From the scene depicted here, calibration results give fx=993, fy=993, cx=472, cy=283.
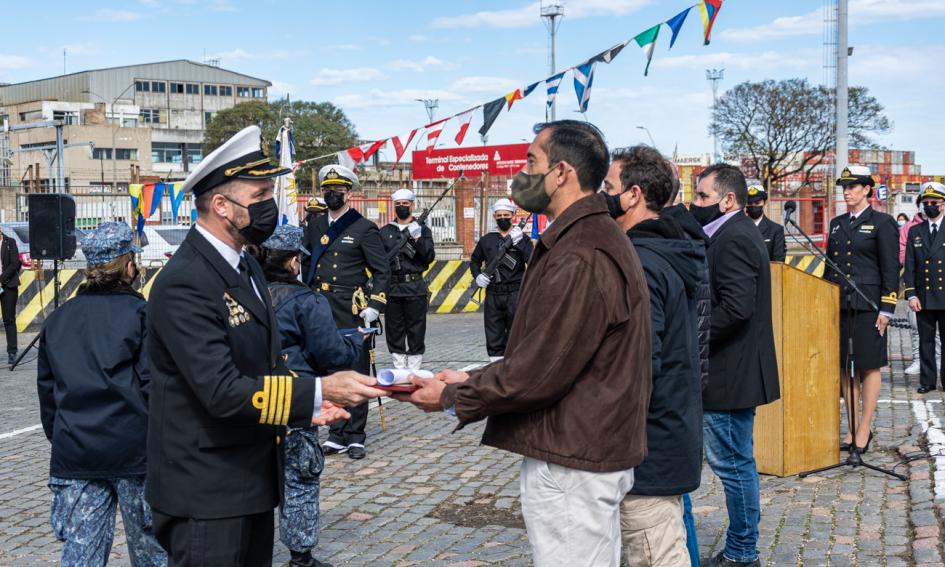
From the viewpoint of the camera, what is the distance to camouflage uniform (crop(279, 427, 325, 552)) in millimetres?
5297

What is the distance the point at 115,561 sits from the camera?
559 centimetres

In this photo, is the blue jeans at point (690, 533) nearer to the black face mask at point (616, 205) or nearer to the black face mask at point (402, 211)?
the black face mask at point (616, 205)

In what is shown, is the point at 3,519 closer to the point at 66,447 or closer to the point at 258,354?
the point at 66,447

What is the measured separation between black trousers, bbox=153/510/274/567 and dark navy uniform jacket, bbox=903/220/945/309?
29.2ft

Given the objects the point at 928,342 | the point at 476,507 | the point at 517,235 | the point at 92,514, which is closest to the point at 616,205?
the point at 92,514

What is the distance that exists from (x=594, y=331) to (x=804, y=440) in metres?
4.49

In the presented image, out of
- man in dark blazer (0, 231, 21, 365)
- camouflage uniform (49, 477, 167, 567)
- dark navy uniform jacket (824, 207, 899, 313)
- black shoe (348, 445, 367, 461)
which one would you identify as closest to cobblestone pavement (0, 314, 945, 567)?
black shoe (348, 445, 367, 461)

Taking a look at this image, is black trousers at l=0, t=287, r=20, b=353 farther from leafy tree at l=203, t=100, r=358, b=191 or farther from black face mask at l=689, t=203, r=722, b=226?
leafy tree at l=203, t=100, r=358, b=191

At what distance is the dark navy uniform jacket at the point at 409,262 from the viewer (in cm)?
999

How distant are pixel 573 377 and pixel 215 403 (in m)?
1.10

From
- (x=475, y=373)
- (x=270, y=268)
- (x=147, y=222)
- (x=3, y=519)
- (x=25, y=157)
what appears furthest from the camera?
(x=25, y=157)

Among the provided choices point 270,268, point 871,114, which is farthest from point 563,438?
point 871,114

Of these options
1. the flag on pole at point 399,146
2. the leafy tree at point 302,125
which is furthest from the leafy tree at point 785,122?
the flag on pole at point 399,146

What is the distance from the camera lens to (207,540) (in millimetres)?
3188
